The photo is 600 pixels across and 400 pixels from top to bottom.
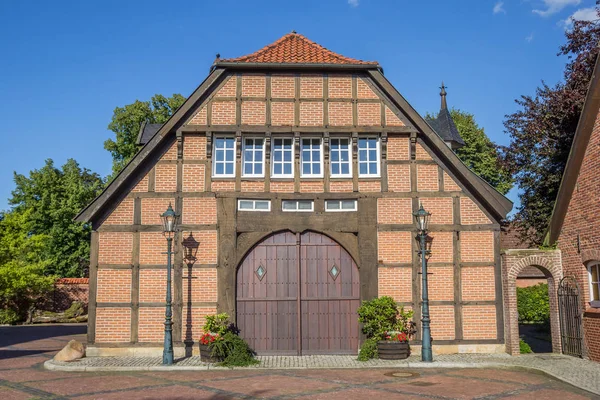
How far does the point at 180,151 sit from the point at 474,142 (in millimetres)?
25693

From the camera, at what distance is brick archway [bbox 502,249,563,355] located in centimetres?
1529

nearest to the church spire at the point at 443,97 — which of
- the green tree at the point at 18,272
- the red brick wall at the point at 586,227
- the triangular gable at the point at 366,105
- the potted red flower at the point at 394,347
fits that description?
the triangular gable at the point at 366,105

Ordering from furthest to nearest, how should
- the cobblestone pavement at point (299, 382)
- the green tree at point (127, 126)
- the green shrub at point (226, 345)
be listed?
the green tree at point (127, 126) < the green shrub at point (226, 345) < the cobblestone pavement at point (299, 382)

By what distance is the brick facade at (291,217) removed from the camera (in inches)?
611

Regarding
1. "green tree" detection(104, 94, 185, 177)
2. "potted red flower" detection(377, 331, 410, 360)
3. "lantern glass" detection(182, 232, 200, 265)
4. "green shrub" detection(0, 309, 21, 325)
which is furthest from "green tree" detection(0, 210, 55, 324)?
"potted red flower" detection(377, 331, 410, 360)

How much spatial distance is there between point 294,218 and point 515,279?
5840 mm

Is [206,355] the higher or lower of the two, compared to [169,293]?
lower

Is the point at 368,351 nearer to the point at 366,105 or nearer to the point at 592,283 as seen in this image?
the point at 592,283

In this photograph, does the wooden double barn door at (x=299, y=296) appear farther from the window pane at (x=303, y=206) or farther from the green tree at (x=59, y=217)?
the green tree at (x=59, y=217)

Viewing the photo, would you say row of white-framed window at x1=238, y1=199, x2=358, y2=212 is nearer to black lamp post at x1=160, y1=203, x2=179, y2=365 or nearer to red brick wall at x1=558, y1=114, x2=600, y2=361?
black lamp post at x1=160, y1=203, x2=179, y2=365

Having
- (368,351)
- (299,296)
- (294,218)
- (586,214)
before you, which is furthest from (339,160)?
(586,214)

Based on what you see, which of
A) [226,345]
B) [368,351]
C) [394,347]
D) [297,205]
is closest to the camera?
[226,345]

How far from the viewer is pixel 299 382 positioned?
11766 mm

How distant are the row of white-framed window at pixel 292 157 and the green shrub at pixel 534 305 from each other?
49.6 feet
